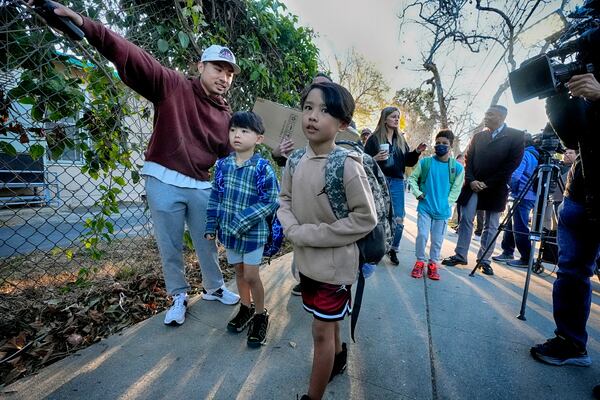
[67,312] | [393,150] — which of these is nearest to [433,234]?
[393,150]

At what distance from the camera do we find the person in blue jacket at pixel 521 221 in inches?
161

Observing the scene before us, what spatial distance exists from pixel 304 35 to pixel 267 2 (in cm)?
93

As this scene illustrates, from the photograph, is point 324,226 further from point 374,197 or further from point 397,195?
point 397,195

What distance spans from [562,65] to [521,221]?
3.28m

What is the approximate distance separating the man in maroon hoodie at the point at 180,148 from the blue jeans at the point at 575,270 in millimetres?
2468

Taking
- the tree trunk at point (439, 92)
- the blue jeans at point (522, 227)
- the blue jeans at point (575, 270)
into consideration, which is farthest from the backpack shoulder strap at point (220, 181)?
the tree trunk at point (439, 92)

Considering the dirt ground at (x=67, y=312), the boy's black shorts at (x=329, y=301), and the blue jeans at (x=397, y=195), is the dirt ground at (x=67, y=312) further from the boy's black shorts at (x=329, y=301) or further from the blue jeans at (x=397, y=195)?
the blue jeans at (x=397, y=195)

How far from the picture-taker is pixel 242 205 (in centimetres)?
196

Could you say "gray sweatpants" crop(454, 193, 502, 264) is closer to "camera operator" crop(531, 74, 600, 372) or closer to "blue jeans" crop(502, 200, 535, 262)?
"blue jeans" crop(502, 200, 535, 262)

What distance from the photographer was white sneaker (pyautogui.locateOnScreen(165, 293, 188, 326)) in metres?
2.02

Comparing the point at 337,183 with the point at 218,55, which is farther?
the point at 218,55

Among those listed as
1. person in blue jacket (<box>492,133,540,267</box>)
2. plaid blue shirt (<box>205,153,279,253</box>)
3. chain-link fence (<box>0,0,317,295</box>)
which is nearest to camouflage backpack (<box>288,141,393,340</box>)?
plaid blue shirt (<box>205,153,279,253</box>)

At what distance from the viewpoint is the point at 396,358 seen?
70.6 inches

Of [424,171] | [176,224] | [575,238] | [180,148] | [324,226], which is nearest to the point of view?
[324,226]
